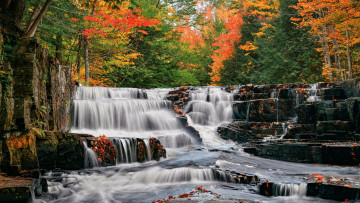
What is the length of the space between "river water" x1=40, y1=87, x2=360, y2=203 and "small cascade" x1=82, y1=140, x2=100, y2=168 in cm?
7

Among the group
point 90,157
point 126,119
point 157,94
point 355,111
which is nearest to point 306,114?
point 355,111

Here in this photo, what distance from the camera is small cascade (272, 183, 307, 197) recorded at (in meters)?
A: 5.16

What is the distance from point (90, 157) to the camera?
255 inches

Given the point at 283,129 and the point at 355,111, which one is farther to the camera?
the point at 283,129

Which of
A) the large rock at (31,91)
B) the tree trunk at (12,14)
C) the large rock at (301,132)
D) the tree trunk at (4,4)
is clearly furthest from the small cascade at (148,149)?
the large rock at (301,132)

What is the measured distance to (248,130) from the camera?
12227 millimetres

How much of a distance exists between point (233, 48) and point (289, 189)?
19954 mm

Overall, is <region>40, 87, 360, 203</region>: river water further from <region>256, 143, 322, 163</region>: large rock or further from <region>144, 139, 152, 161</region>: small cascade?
<region>256, 143, 322, 163</region>: large rock

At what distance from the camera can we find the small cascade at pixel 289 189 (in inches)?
203

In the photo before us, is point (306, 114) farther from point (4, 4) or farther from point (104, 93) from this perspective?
point (4, 4)

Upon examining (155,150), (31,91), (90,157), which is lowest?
(155,150)

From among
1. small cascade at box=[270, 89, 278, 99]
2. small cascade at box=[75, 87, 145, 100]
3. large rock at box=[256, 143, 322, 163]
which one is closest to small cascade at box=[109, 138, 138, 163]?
large rock at box=[256, 143, 322, 163]

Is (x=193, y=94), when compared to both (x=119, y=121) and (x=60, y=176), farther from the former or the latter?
(x=60, y=176)

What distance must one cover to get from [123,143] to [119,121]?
406cm
